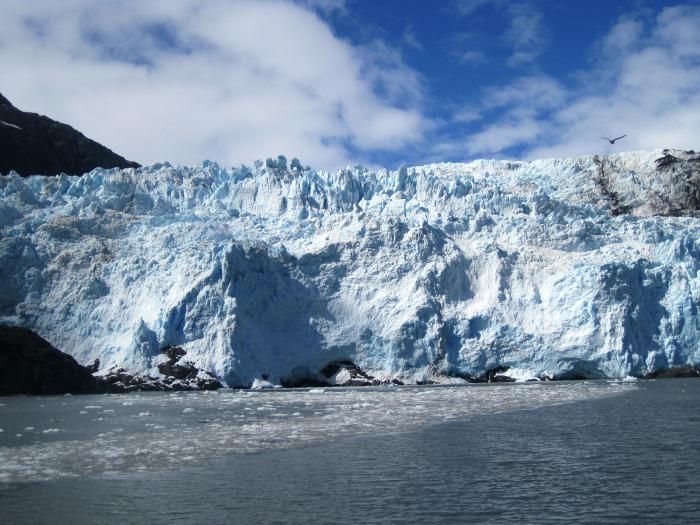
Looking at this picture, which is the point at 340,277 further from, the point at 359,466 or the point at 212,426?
the point at 359,466

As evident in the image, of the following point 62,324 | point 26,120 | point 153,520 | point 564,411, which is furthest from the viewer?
point 26,120

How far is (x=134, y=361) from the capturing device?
127 feet

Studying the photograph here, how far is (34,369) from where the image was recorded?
117 ft

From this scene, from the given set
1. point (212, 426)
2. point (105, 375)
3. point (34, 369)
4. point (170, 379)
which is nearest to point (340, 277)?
point (170, 379)

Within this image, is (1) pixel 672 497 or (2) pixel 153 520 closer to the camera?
(2) pixel 153 520

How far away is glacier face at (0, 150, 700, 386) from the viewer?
4012cm

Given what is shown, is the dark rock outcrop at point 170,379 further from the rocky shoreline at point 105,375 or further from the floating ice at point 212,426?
the floating ice at point 212,426

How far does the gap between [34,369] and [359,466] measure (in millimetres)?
28037

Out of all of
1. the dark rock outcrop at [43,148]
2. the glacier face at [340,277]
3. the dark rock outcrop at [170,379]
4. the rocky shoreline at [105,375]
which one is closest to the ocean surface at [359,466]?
the rocky shoreline at [105,375]

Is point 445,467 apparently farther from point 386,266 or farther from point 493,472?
point 386,266

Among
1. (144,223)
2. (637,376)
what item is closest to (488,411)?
(637,376)

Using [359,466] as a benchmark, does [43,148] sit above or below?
above

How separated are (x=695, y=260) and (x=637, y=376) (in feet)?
29.2

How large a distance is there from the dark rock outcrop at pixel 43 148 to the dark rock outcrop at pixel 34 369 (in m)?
37.3
